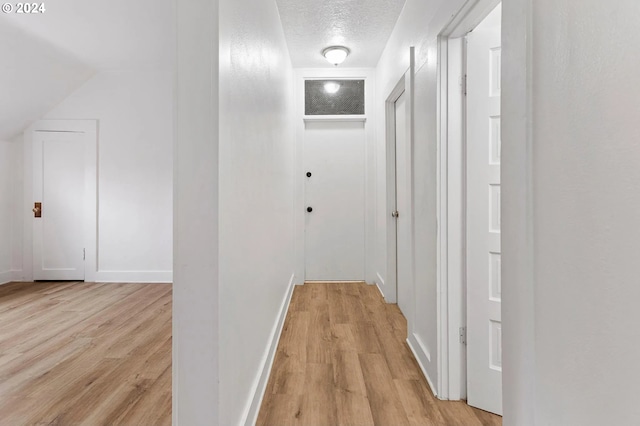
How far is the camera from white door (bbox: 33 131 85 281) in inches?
154

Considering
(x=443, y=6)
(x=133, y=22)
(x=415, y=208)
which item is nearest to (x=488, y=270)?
(x=415, y=208)

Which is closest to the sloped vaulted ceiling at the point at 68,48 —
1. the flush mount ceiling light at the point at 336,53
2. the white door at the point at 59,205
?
the white door at the point at 59,205

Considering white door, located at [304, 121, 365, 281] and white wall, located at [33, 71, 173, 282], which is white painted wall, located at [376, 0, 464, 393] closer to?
white door, located at [304, 121, 365, 281]

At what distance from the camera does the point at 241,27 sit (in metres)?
1.29

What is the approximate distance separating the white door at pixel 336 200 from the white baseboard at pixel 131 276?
5.91 ft

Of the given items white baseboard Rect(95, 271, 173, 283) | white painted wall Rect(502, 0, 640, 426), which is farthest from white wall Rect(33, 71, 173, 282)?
white painted wall Rect(502, 0, 640, 426)

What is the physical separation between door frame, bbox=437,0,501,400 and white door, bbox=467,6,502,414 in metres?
0.04

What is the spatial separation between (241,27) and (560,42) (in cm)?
108

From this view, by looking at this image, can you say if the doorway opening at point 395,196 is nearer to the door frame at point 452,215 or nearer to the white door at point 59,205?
the door frame at point 452,215

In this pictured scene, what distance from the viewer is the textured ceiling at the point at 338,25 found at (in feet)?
8.19

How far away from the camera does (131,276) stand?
156 inches

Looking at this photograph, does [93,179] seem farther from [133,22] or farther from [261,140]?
[261,140]

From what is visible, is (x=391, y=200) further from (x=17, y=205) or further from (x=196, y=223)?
(x=17, y=205)

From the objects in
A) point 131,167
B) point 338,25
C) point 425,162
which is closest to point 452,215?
point 425,162
